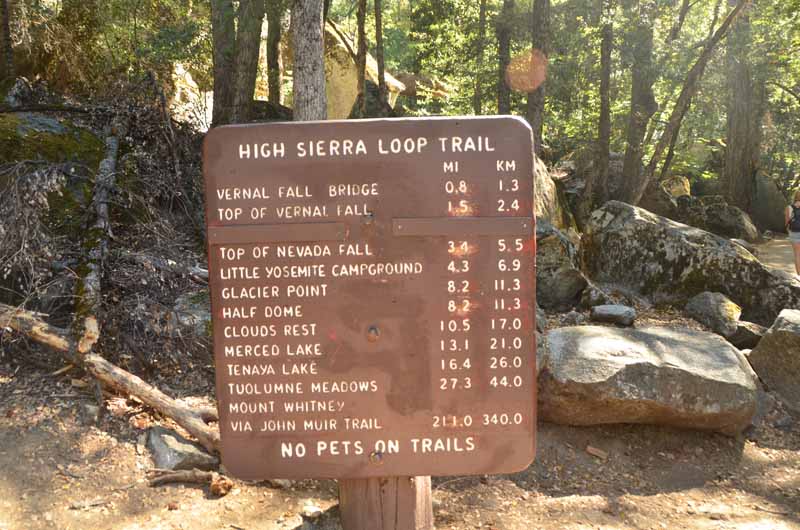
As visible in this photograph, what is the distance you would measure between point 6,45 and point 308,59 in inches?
181

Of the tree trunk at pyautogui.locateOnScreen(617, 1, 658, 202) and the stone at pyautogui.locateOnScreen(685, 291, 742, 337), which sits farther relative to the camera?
the tree trunk at pyautogui.locateOnScreen(617, 1, 658, 202)

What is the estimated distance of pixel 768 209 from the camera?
70.2ft

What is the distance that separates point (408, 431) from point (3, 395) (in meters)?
3.66

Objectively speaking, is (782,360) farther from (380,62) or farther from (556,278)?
(380,62)

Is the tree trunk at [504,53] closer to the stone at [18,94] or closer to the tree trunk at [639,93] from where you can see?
the tree trunk at [639,93]

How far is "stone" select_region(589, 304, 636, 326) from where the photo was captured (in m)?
8.38

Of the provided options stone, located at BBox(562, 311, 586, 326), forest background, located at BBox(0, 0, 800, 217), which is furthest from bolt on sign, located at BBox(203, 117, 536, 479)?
forest background, located at BBox(0, 0, 800, 217)

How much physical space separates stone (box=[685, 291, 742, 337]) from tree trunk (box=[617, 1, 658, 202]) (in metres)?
7.73

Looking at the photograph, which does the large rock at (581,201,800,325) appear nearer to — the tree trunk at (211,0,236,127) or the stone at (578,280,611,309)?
the stone at (578,280,611,309)

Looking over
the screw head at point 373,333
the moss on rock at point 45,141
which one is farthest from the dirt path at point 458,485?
the moss on rock at point 45,141

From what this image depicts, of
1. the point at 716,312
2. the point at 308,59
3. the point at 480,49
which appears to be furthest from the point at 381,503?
the point at 480,49

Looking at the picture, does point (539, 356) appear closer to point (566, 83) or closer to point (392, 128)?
point (392, 128)

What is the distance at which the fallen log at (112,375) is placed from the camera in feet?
16.1

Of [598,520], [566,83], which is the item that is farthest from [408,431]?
[566,83]
